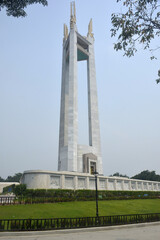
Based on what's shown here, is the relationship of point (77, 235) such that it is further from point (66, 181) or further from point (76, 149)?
point (76, 149)

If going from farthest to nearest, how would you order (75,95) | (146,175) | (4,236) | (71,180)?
(146,175) → (75,95) → (71,180) → (4,236)

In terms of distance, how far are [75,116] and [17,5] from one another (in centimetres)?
2651

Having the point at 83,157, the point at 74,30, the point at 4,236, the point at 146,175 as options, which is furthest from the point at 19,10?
the point at 146,175

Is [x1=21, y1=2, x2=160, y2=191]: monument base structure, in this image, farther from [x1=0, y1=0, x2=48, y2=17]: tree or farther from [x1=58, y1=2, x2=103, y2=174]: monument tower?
[x1=0, y1=0, x2=48, y2=17]: tree

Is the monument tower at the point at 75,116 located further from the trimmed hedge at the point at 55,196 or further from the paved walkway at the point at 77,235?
the paved walkway at the point at 77,235

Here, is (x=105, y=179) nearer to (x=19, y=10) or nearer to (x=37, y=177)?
(x=37, y=177)

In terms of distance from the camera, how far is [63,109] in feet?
138

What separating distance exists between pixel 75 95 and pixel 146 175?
64.8m

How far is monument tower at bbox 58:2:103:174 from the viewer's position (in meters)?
34.9

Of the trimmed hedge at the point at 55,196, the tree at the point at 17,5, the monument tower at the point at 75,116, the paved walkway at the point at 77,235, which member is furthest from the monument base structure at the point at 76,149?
the tree at the point at 17,5

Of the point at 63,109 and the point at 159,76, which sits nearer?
the point at 159,76

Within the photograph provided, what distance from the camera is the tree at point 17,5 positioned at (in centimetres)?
1133

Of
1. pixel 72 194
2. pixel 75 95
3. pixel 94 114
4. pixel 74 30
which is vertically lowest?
pixel 72 194

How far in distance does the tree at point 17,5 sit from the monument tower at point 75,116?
2556 cm
